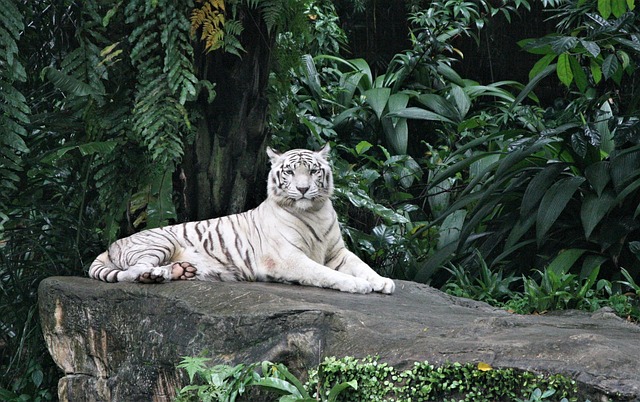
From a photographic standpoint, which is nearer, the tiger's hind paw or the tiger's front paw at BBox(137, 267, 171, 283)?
the tiger's front paw at BBox(137, 267, 171, 283)

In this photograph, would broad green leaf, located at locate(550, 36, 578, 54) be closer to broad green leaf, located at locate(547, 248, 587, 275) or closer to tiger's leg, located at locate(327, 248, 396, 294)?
broad green leaf, located at locate(547, 248, 587, 275)

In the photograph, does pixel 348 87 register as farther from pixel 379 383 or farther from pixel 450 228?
pixel 379 383

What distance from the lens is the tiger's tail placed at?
18.9ft

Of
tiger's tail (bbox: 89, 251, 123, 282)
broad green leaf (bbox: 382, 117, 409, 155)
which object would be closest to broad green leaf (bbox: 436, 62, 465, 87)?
broad green leaf (bbox: 382, 117, 409, 155)

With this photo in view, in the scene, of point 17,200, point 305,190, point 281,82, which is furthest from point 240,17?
point 17,200

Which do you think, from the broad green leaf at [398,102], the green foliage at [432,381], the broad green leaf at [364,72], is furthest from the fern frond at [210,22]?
the broad green leaf at [364,72]

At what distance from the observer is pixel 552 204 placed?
7.16 metres

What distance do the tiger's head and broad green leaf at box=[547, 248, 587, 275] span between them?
82.1 inches

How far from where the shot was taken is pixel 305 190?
19.5 feet

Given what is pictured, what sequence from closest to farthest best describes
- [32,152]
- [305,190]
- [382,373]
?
1. [382,373]
2. [305,190]
3. [32,152]

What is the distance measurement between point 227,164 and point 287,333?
244cm

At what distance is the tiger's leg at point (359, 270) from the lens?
5656mm

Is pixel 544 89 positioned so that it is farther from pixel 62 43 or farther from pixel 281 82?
pixel 62 43

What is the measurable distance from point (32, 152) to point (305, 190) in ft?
8.27
